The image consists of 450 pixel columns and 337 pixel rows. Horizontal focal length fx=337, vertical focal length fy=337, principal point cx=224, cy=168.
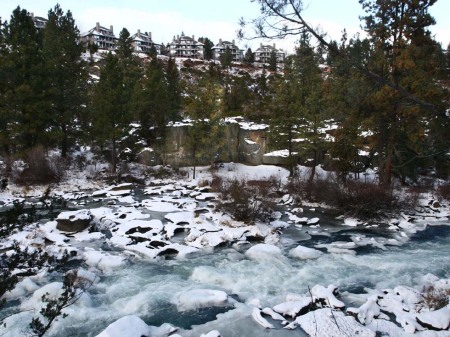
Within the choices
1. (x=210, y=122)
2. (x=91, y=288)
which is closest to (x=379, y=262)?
(x=91, y=288)

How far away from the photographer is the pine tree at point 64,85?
80.9 ft

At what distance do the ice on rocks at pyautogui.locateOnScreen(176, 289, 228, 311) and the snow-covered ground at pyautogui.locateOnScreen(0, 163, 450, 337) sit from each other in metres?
0.03

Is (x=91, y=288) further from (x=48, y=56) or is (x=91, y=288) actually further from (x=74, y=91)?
(x=48, y=56)

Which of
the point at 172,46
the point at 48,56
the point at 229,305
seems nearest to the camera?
the point at 229,305

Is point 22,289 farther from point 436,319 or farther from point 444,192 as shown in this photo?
point 444,192

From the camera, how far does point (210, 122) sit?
28.0 m

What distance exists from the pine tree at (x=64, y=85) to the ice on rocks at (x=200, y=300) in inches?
800

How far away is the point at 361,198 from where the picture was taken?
A: 56.2 ft

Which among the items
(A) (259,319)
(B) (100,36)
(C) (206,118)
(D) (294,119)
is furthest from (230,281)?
(B) (100,36)

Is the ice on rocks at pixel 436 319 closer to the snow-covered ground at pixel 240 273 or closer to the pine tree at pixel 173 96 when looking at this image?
the snow-covered ground at pixel 240 273

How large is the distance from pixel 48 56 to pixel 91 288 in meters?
23.1

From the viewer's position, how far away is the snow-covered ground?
294 inches

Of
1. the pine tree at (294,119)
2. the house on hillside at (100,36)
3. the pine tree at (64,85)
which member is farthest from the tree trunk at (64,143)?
the house on hillside at (100,36)

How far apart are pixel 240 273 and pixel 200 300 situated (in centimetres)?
219
